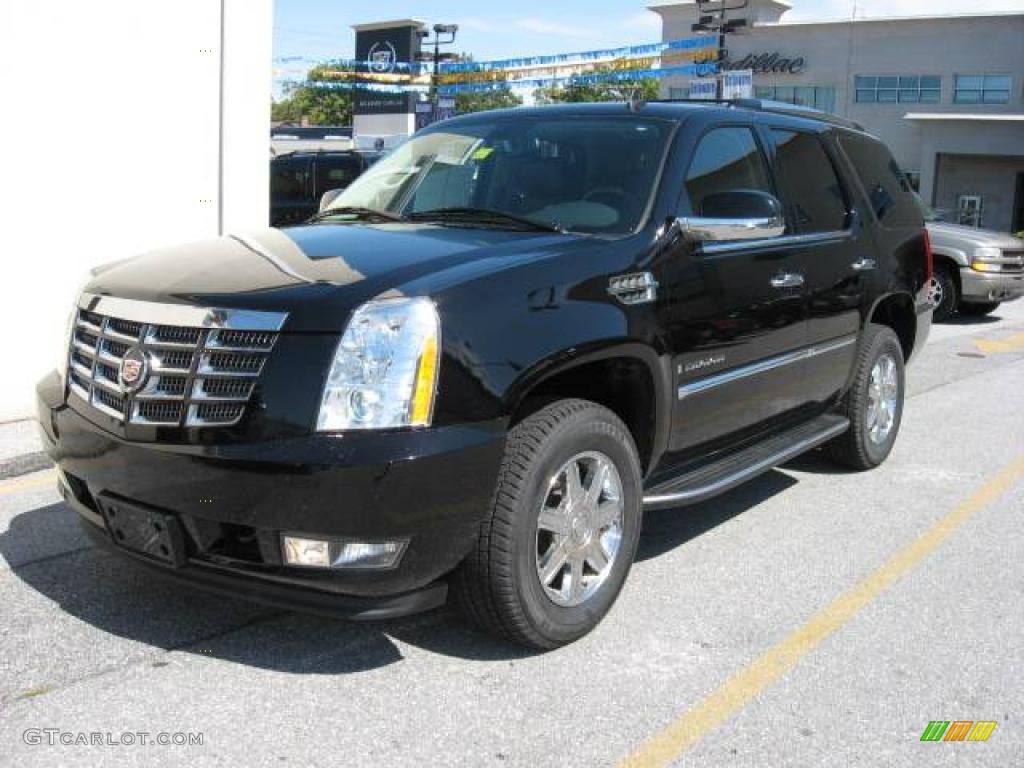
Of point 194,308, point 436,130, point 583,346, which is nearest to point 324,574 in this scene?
point 194,308

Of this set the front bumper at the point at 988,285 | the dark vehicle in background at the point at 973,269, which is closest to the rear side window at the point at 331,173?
the dark vehicle in background at the point at 973,269

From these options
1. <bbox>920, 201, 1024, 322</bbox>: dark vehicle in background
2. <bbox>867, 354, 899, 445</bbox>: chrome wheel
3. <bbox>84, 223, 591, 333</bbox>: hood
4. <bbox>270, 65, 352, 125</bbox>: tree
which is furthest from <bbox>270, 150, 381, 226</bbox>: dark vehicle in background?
<bbox>270, 65, 352, 125</bbox>: tree

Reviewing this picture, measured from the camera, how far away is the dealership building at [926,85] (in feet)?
156

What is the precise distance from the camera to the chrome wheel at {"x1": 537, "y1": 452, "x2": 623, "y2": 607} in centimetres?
363

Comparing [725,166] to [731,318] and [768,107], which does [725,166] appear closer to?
[731,318]

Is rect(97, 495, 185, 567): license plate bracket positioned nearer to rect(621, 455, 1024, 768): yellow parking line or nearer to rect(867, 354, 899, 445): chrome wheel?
rect(621, 455, 1024, 768): yellow parking line

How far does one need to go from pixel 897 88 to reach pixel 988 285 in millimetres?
44950

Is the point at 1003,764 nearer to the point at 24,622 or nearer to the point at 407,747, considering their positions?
the point at 407,747

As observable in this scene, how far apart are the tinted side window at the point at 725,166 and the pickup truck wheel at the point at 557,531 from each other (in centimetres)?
122

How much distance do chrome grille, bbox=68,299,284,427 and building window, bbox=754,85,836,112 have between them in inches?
2222

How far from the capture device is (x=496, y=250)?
12.1 ft

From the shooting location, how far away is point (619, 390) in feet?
13.3

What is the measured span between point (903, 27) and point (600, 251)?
56.5 m

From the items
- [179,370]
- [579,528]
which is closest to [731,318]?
[579,528]
